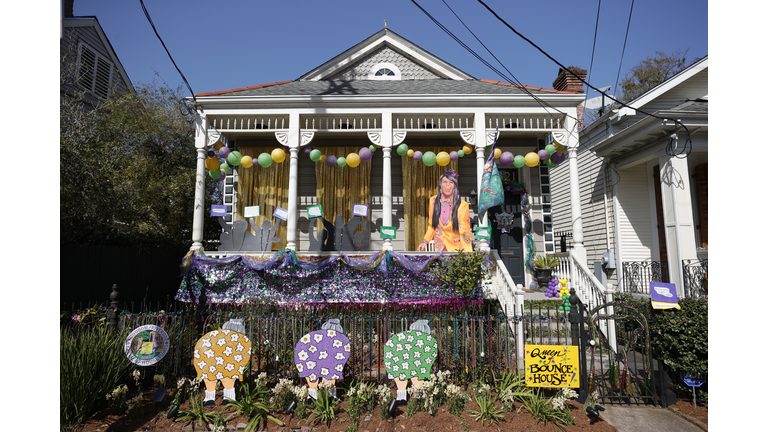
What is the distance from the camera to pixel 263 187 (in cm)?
1061

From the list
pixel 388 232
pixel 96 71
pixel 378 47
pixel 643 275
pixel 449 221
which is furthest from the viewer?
pixel 96 71

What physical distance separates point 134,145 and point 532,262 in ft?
44.3

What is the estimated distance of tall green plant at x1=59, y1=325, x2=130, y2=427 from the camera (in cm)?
412

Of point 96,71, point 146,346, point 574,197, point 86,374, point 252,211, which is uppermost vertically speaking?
point 96,71

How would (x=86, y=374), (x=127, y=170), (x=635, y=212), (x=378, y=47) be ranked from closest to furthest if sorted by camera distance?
(x=86, y=374) < (x=127, y=170) < (x=635, y=212) < (x=378, y=47)

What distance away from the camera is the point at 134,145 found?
13758 mm

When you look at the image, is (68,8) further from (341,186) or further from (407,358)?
(407,358)

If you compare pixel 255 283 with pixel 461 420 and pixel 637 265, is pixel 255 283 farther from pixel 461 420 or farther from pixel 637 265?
pixel 637 265

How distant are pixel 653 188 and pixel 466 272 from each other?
7.53m

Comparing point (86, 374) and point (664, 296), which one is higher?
point (664, 296)

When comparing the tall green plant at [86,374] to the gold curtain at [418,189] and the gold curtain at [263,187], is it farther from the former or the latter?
the gold curtain at [418,189]

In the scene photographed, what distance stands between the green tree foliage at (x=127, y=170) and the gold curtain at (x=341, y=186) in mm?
4483

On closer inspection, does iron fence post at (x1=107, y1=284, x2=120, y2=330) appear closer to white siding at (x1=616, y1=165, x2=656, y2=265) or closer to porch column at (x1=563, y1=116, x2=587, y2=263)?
porch column at (x1=563, y1=116, x2=587, y2=263)

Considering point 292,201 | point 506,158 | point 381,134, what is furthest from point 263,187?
point 506,158
